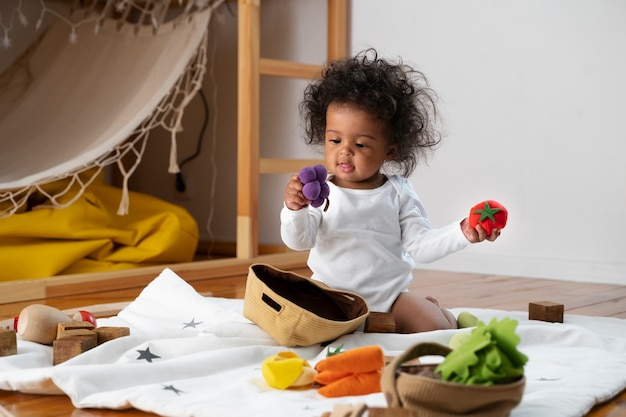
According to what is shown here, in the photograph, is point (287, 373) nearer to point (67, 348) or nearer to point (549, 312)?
point (67, 348)

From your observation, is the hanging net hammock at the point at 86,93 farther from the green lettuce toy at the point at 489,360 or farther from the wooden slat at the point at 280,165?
the green lettuce toy at the point at 489,360

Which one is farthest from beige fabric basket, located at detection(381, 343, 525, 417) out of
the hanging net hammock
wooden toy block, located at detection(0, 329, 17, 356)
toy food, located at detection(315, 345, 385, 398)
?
the hanging net hammock

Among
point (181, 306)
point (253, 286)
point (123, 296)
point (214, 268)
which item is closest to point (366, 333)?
point (253, 286)

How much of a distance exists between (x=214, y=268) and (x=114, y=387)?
1.29 meters

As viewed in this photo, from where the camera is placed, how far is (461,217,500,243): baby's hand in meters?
1.37

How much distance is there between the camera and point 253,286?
1.38 metres

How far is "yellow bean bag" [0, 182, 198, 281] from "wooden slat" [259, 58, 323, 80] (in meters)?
0.49

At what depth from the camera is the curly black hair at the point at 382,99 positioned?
1.51 meters

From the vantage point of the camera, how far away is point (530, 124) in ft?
7.87

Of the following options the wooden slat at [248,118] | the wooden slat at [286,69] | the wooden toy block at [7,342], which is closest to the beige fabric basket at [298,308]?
the wooden toy block at [7,342]

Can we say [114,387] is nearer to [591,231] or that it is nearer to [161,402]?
[161,402]

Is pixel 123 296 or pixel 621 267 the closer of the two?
pixel 123 296

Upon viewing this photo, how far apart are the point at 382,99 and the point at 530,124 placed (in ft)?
3.32

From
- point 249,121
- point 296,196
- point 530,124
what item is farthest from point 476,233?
point 249,121
